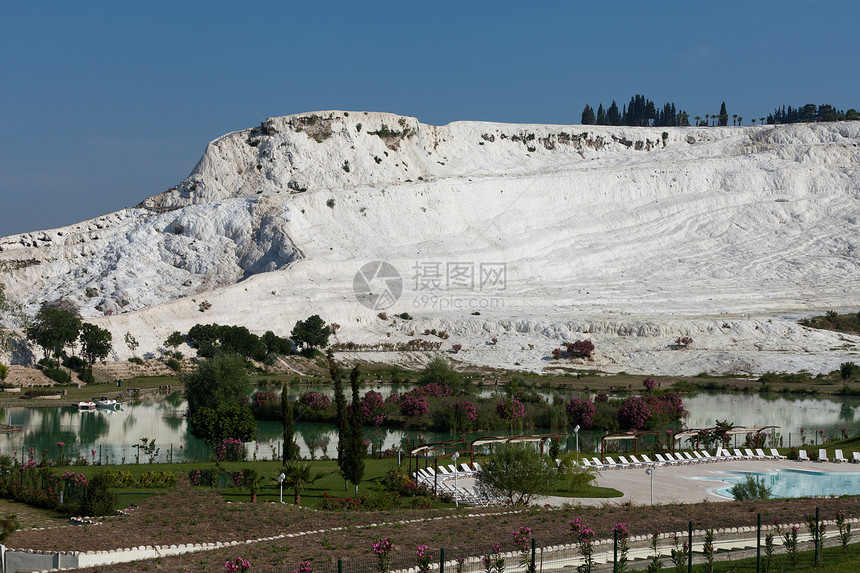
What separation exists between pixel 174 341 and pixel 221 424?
28.8m

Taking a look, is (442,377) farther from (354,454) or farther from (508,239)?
(508,239)

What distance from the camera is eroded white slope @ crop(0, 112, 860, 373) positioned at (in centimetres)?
6619

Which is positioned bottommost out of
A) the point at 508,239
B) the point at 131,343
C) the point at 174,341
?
the point at 131,343

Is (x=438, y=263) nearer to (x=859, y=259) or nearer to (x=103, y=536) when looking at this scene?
(x=859, y=259)

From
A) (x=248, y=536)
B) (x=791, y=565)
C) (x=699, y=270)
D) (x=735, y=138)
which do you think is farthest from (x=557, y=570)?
(x=735, y=138)

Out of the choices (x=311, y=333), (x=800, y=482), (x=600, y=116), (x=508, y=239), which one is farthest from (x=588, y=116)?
(x=800, y=482)

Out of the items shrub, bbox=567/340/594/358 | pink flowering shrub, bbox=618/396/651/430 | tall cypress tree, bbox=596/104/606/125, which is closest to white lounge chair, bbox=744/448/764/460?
pink flowering shrub, bbox=618/396/651/430

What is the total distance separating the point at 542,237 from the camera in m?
91.0

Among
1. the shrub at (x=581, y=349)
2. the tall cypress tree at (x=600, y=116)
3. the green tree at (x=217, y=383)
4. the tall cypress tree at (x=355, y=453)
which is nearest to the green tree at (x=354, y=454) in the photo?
the tall cypress tree at (x=355, y=453)

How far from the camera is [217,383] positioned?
3919 centimetres

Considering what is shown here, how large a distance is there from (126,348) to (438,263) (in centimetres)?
3040

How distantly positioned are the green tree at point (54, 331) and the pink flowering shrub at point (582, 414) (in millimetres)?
28506

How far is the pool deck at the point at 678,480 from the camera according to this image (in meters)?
24.2

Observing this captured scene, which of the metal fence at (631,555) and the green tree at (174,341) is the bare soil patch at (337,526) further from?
the green tree at (174,341)
